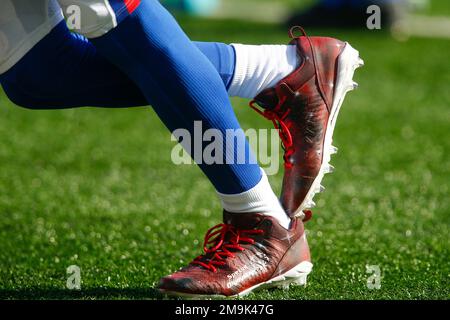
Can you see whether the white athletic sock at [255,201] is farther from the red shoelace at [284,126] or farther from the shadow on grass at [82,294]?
the shadow on grass at [82,294]

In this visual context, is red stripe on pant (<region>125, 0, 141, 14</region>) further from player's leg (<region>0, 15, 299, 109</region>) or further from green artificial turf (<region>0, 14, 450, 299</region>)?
green artificial turf (<region>0, 14, 450, 299</region>)

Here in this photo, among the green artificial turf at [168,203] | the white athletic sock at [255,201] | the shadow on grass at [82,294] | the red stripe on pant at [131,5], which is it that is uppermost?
the red stripe on pant at [131,5]

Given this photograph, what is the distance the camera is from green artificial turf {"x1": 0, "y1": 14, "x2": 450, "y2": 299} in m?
2.46

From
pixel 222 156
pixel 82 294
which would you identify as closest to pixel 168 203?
pixel 82 294

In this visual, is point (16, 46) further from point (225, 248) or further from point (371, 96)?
point (371, 96)

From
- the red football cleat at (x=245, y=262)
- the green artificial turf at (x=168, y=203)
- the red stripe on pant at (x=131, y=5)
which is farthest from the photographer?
the green artificial turf at (x=168, y=203)

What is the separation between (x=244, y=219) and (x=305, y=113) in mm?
307

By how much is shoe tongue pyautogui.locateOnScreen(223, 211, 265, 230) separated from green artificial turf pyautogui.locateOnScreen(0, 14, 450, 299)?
0.17 m

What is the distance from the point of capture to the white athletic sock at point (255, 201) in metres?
2.14

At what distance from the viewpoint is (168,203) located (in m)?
3.52

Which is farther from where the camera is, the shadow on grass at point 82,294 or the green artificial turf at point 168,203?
the green artificial turf at point 168,203

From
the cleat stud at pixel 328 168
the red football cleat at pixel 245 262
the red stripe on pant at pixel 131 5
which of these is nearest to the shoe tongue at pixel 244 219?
the red football cleat at pixel 245 262

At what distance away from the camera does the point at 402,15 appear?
830cm

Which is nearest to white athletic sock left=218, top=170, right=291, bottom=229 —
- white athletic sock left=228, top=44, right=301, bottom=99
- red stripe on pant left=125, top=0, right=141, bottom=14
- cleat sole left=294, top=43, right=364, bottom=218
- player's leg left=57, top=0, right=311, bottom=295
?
player's leg left=57, top=0, right=311, bottom=295
